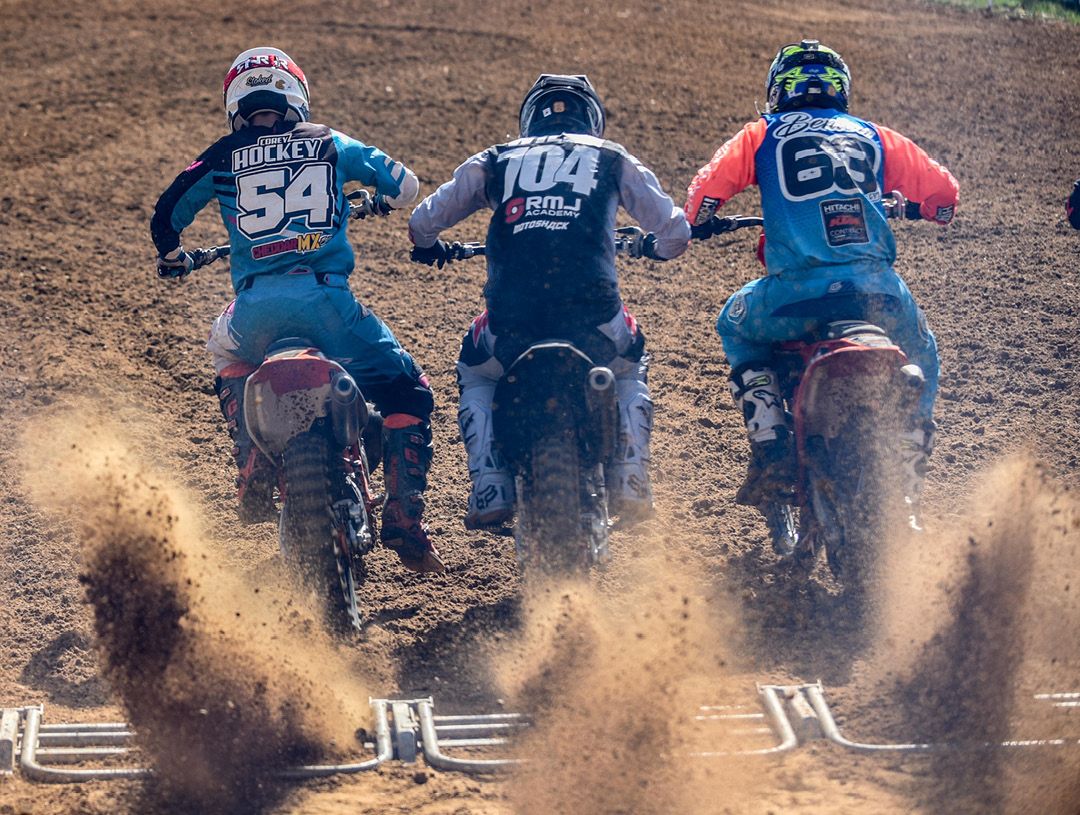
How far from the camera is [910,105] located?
46.5 ft

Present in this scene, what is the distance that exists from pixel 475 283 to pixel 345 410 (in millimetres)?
5001

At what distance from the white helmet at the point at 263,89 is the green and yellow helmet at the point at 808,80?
225 centimetres

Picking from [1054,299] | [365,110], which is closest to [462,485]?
[1054,299]

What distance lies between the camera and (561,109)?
22.9 feet

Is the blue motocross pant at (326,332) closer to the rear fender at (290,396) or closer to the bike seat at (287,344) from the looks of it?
the bike seat at (287,344)

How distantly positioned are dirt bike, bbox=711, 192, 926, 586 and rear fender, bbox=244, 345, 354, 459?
1927mm

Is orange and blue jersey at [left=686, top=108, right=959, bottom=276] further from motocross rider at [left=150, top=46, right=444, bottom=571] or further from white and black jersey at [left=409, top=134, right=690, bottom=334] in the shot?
motocross rider at [left=150, top=46, right=444, bottom=571]

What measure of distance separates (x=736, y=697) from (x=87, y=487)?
9.13ft

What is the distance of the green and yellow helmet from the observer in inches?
291

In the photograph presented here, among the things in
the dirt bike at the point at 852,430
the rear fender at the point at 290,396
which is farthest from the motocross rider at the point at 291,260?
the dirt bike at the point at 852,430

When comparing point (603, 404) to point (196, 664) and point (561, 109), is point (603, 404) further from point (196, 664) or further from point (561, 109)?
point (196, 664)

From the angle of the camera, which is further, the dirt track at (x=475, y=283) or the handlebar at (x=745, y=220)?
the handlebar at (x=745, y=220)

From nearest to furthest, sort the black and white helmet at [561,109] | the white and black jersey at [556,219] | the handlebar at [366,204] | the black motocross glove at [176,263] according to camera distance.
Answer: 1. the white and black jersey at [556,219]
2. the black and white helmet at [561,109]
3. the black motocross glove at [176,263]
4. the handlebar at [366,204]

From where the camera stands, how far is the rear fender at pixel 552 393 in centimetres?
601
